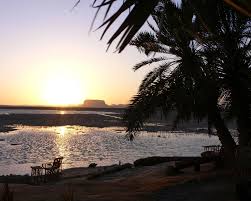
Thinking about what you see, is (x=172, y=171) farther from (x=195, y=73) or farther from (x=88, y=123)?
(x=88, y=123)

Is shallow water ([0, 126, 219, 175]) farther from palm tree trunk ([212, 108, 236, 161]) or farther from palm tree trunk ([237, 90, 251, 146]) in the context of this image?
palm tree trunk ([237, 90, 251, 146])

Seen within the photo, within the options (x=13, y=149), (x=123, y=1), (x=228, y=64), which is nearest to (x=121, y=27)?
(x=123, y=1)

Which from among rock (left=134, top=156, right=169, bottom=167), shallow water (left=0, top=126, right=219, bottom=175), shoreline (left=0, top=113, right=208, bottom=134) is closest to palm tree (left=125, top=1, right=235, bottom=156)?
rock (left=134, top=156, right=169, bottom=167)

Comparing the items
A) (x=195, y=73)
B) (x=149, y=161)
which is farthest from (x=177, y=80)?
(x=149, y=161)

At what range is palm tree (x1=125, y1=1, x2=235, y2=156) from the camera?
13203 millimetres

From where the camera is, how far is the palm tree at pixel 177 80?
13.2 m

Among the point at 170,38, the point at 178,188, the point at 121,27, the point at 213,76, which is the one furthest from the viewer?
the point at 170,38

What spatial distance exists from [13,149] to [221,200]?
117 ft

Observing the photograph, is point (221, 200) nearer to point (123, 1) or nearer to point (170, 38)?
point (170, 38)

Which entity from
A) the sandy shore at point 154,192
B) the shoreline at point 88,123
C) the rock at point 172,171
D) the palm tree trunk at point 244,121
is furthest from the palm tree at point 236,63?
the shoreline at point 88,123

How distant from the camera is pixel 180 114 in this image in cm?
1494

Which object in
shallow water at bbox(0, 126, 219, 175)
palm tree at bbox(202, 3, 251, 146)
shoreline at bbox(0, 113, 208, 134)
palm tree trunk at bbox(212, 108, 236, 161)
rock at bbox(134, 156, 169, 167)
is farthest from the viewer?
shoreline at bbox(0, 113, 208, 134)

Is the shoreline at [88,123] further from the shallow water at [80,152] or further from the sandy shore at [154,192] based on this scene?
the sandy shore at [154,192]

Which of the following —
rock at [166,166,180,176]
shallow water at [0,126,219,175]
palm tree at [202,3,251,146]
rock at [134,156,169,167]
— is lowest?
shallow water at [0,126,219,175]
